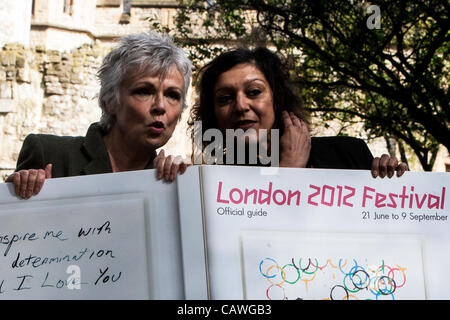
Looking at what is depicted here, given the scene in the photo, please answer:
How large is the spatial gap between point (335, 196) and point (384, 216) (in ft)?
0.55

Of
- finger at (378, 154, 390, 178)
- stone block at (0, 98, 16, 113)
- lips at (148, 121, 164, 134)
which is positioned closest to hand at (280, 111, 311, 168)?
finger at (378, 154, 390, 178)

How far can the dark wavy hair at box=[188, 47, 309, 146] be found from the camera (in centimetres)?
230

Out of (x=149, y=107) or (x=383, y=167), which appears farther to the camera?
(x=149, y=107)

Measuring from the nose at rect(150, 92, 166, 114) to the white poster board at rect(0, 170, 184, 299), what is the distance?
1.29 feet

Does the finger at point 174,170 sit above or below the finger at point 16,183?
above

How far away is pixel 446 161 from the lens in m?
15.5

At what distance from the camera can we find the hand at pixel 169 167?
1640 mm

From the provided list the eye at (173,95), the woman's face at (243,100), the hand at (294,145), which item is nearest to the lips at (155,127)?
the eye at (173,95)

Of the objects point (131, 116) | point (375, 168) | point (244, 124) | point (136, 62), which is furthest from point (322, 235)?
point (136, 62)

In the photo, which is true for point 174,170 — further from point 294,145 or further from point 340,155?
point 340,155

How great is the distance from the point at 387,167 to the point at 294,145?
1.44 ft

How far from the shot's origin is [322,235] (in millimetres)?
1649

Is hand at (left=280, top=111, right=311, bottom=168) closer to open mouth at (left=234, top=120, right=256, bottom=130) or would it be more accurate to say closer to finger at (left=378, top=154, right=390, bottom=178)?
open mouth at (left=234, top=120, right=256, bottom=130)

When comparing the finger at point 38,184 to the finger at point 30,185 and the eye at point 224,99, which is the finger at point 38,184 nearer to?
the finger at point 30,185
